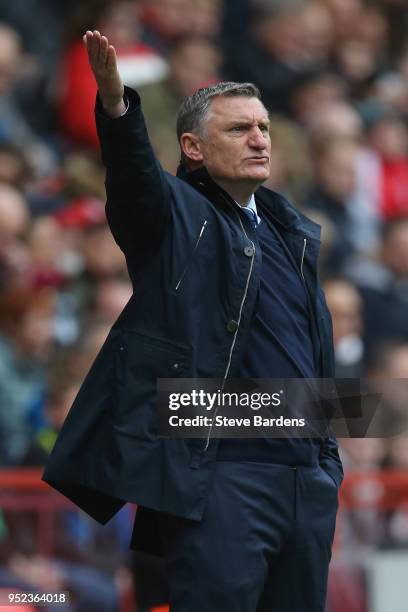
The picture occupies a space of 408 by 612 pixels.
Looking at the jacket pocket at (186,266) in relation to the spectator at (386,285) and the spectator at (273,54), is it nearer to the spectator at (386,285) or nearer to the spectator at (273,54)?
the spectator at (386,285)

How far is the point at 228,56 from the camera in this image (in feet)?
29.8

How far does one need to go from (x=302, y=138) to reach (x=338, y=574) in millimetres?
3349

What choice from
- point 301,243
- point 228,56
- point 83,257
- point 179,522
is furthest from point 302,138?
point 179,522

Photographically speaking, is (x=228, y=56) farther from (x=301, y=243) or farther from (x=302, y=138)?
(x=301, y=243)

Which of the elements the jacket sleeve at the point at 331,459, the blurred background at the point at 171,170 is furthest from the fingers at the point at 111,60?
the blurred background at the point at 171,170

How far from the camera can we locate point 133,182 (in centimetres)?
352

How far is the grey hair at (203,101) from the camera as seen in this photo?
12.8 ft

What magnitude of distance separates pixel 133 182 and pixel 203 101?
52 centimetres

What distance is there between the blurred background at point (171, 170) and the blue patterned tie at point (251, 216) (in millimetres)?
2175

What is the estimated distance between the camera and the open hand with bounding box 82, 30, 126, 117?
3.43m

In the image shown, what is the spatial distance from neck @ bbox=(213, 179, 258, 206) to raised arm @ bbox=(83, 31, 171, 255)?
28 centimetres

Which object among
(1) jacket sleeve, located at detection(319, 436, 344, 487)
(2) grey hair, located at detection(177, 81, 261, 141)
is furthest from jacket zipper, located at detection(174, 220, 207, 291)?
(1) jacket sleeve, located at detection(319, 436, 344, 487)

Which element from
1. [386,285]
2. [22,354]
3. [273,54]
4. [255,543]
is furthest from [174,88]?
[255,543]

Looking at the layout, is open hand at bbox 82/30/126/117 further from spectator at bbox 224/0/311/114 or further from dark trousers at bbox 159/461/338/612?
spectator at bbox 224/0/311/114
